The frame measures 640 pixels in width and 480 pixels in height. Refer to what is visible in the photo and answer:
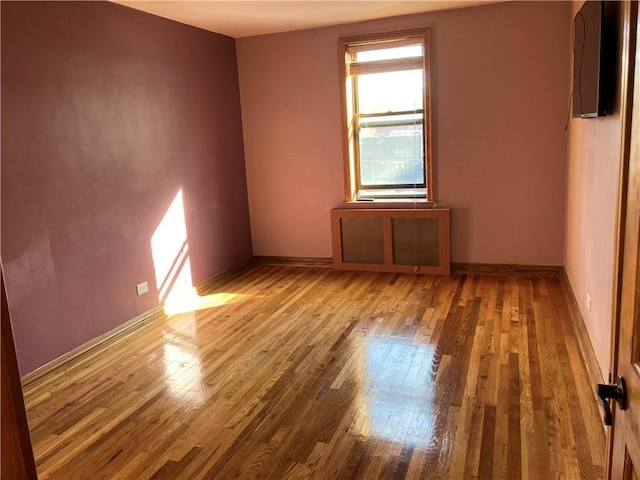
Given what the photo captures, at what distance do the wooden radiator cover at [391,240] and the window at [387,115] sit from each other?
0.73 feet

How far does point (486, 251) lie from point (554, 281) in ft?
2.28

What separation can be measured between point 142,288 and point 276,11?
2.67m

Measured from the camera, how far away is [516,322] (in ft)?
12.7

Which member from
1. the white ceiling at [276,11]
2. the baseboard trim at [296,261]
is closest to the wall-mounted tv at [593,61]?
the white ceiling at [276,11]

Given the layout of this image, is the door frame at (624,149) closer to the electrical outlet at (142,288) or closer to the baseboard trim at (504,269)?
the electrical outlet at (142,288)

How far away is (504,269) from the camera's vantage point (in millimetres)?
5172

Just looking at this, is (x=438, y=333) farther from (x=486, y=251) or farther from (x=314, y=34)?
(x=314, y=34)

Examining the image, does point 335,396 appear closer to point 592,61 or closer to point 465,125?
point 592,61

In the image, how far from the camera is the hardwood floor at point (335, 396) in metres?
2.35

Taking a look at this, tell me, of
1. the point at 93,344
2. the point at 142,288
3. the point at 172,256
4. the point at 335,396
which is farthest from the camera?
the point at 172,256

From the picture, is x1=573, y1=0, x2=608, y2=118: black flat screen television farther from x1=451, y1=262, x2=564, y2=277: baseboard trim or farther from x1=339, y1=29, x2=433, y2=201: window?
x1=451, y1=262, x2=564, y2=277: baseboard trim

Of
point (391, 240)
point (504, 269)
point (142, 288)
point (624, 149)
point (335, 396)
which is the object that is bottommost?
point (335, 396)

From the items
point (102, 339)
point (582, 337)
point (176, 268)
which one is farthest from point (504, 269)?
point (102, 339)

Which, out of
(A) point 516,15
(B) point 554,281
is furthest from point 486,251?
(A) point 516,15
